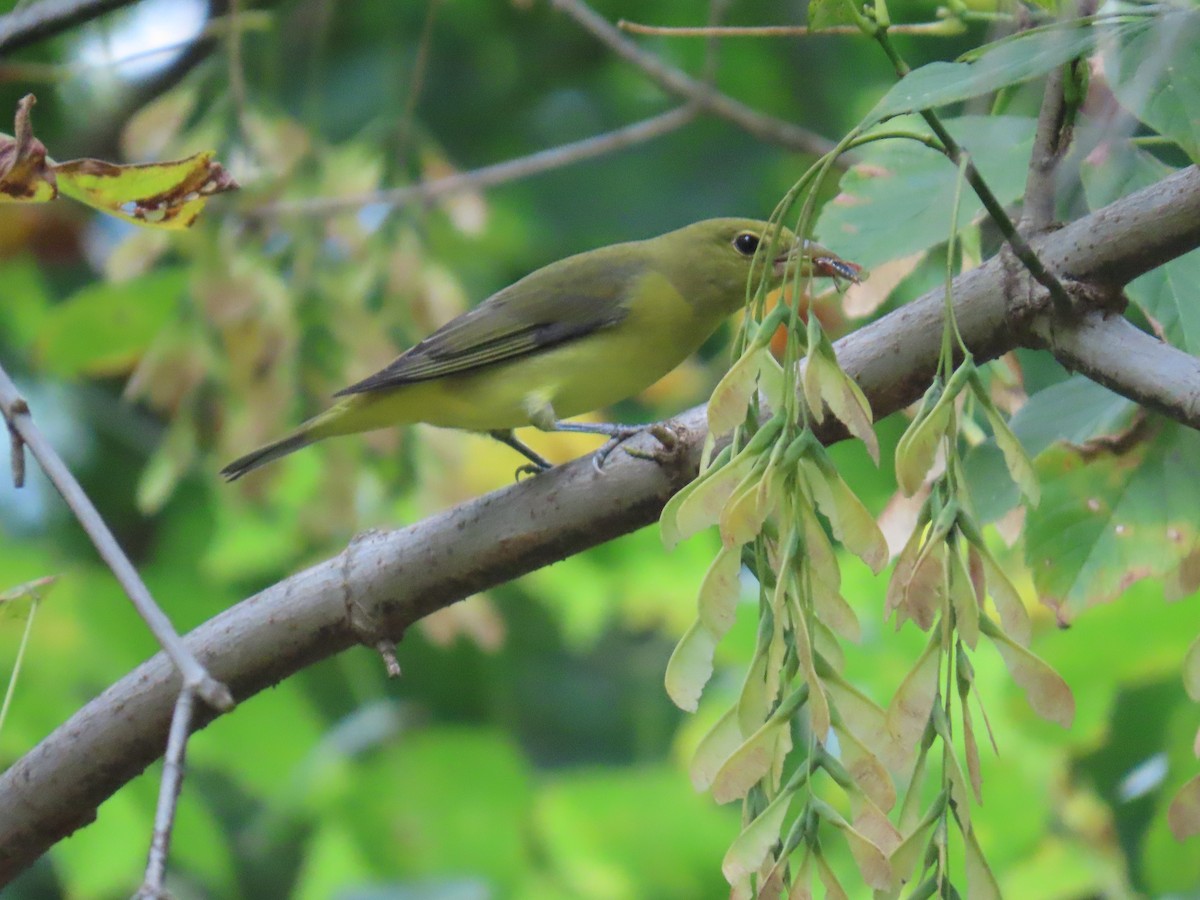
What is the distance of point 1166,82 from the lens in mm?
1337

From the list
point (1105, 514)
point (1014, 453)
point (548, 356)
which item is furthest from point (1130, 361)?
point (548, 356)

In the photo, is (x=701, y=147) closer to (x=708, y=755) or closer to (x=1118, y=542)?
(x=1118, y=542)

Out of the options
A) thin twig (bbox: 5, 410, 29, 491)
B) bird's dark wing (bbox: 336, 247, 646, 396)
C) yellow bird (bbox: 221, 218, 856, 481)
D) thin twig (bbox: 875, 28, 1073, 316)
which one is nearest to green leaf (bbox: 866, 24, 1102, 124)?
thin twig (bbox: 875, 28, 1073, 316)

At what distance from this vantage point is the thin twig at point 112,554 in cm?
116

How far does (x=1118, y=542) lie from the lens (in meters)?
1.99

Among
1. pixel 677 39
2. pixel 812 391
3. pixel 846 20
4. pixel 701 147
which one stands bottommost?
pixel 701 147

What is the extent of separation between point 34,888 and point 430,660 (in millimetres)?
2005

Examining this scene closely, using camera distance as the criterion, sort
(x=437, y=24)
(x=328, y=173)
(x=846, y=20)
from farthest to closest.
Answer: (x=437, y=24)
(x=328, y=173)
(x=846, y=20)

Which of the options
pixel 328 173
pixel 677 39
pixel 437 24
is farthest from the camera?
pixel 437 24

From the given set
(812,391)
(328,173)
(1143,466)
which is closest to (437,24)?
A: (328,173)

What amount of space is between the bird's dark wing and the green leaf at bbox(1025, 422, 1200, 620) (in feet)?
5.73

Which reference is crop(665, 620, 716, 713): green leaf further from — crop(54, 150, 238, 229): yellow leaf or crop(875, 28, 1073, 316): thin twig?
crop(54, 150, 238, 229): yellow leaf

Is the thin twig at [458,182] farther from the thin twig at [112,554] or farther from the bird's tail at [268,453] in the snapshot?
the thin twig at [112,554]

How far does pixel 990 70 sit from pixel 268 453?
2.59 metres
